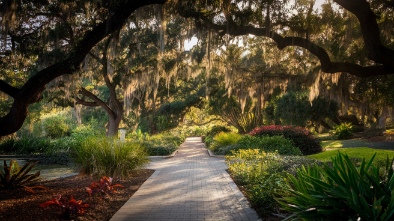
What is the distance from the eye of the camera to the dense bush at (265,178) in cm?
684

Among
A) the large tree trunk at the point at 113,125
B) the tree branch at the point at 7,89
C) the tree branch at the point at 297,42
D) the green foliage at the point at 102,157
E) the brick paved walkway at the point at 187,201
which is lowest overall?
the brick paved walkway at the point at 187,201

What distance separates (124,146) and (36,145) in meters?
14.5

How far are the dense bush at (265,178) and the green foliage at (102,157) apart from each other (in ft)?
11.6

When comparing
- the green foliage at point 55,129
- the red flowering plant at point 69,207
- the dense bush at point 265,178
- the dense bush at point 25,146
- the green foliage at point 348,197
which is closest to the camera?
the green foliage at point 348,197

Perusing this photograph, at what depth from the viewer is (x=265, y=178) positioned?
28.1 feet

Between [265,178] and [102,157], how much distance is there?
483cm

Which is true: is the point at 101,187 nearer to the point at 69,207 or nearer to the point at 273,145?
the point at 69,207

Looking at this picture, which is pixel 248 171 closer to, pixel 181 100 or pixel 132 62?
pixel 132 62

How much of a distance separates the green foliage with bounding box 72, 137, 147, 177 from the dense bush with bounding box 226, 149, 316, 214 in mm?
3538

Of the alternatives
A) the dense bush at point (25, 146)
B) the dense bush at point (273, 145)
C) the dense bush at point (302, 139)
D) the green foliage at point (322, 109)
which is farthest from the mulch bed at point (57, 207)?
the green foliage at point (322, 109)

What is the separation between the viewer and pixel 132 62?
65.8 ft

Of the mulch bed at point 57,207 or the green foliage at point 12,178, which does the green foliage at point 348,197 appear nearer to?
the mulch bed at point 57,207

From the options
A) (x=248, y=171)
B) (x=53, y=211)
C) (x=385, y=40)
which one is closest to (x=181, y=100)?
(x=385, y=40)

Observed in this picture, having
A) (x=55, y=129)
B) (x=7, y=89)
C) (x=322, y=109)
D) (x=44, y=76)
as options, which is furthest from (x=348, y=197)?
(x=55, y=129)
